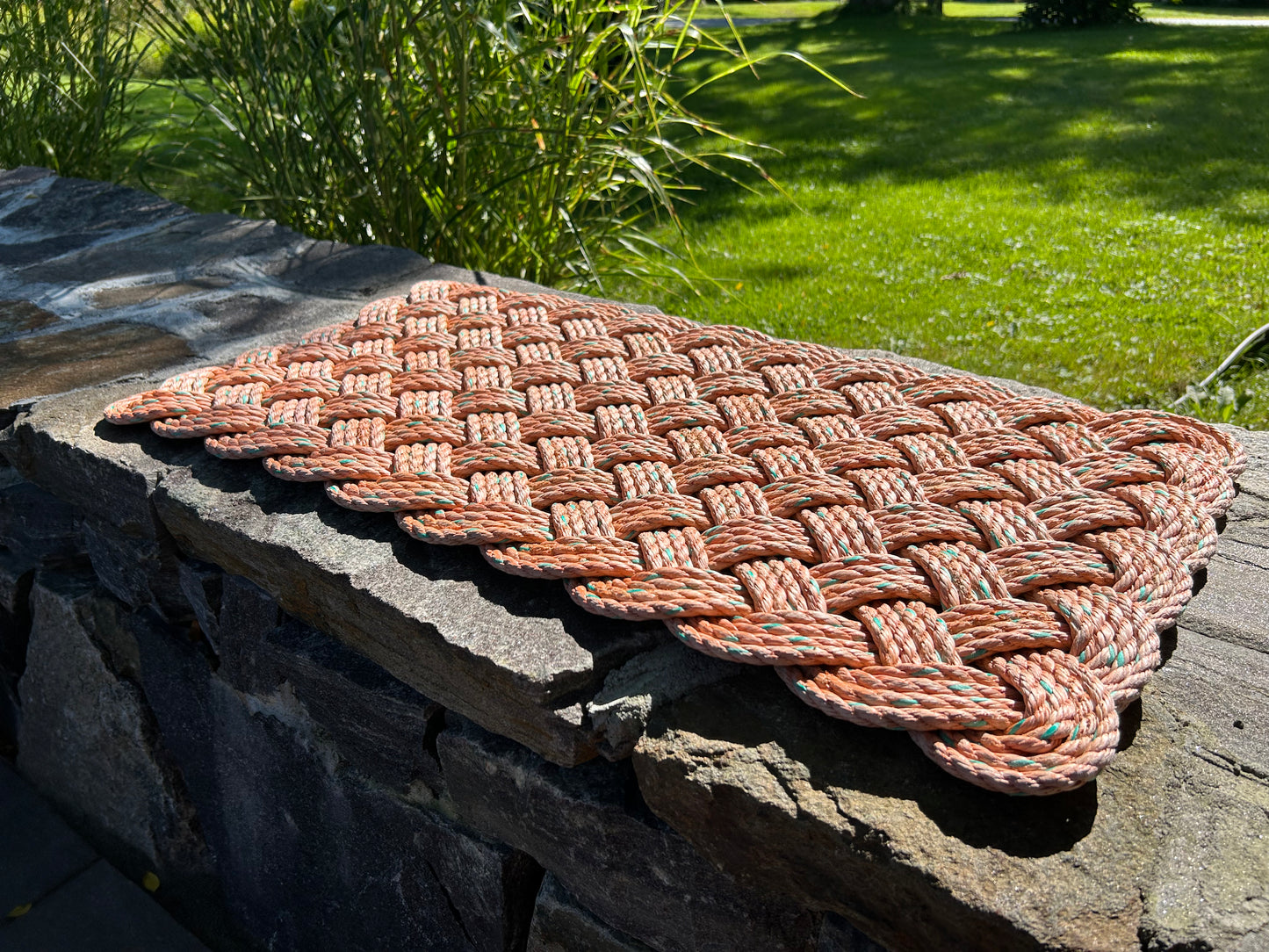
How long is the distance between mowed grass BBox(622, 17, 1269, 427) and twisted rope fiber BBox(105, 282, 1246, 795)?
1891 millimetres

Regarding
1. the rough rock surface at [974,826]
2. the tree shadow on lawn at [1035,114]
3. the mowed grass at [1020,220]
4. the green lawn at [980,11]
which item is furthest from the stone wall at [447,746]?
the green lawn at [980,11]

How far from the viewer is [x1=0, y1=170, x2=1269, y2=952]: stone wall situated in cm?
92

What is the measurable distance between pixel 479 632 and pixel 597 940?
40 centimetres

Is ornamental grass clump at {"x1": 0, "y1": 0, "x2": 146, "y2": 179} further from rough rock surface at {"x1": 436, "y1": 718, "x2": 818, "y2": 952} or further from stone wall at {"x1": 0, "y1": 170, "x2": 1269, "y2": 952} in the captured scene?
rough rock surface at {"x1": 436, "y1": 718, "x2": 818, "y2": 952}

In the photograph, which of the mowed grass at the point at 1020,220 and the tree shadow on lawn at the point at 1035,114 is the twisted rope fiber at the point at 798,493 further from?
the tree shadow on lawn at the point at 1035,114

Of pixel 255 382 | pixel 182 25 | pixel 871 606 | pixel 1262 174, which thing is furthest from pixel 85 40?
pixel 1262 174

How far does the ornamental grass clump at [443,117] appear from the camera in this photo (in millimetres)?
2770

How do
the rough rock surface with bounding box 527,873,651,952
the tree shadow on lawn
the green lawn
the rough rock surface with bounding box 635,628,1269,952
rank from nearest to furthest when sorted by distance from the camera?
the rough rock surface with bounding box 635,628,1269,952
the rough rock surface with bounding box 527,873,651,952
the tree shadow on lawn
the green lawn

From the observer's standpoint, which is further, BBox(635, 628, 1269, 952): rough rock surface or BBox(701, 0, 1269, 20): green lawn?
BBox(701, 0, 1269, 20): green lawn

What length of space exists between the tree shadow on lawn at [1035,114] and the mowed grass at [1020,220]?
25mm

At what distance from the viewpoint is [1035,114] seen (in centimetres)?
679

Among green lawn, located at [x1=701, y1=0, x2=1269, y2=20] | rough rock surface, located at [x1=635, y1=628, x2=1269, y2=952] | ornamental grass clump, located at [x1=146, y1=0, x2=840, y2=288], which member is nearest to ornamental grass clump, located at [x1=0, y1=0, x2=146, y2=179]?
ornamental grass clump, located at [x1=146, y1=0, x2=840, y2=288]

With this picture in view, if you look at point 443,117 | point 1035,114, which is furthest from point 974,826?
point 1035,114

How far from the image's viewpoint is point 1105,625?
102 cm
